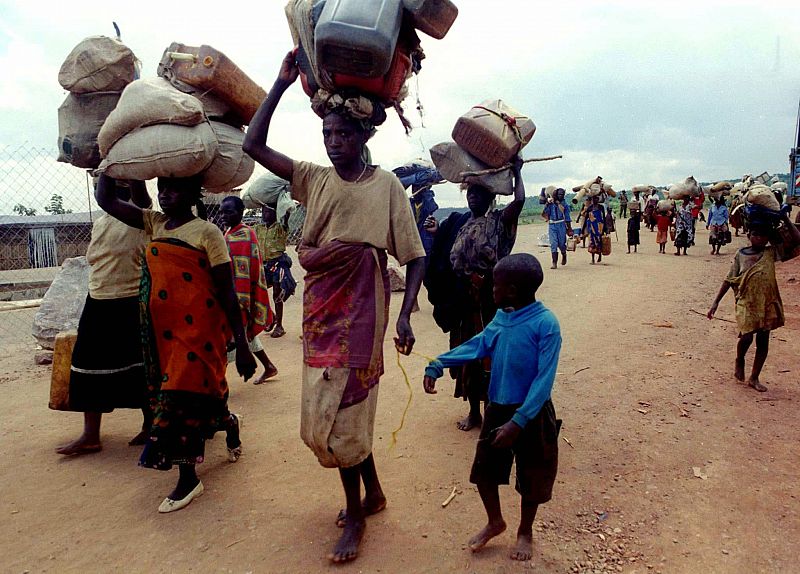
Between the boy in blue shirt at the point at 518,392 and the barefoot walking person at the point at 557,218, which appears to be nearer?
the boy in blue shirt at the point at 518,392

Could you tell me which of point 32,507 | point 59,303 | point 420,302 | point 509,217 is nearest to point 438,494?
point 509,217

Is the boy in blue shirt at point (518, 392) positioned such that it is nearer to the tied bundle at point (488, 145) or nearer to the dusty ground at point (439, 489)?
the dusty ground at point (439, 489)

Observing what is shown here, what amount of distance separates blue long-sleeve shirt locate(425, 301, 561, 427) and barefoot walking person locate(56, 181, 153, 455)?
86.9 inches

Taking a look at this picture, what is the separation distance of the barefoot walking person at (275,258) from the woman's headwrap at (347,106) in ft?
16.4

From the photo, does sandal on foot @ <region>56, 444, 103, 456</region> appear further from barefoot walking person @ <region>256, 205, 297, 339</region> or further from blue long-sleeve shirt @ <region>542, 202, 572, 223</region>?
blue long-sleeve shirt @ <region>542, 202, 572, 223</region>

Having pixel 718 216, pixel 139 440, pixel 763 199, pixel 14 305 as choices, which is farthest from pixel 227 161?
pixel 718 216

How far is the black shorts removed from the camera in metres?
2.42

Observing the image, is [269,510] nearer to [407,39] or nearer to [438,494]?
[438,494]

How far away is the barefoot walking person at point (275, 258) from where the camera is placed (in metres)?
7.39

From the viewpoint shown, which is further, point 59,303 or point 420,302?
point 420,302

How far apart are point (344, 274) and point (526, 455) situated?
115cm

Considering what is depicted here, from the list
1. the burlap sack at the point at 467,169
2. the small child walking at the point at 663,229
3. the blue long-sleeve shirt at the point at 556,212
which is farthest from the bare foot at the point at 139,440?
the small child walking at the point at 663,229

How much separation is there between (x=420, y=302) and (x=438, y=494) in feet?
22.3

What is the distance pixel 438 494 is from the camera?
3.11 m
